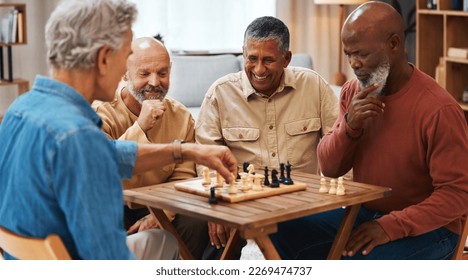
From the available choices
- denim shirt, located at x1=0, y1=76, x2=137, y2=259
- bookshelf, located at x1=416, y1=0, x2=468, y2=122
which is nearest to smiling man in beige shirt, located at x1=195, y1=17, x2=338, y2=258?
denim shirt, located at x1=0, y1=76, x2=137, y2=259

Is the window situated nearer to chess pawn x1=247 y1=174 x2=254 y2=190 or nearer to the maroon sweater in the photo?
the maroon sweater

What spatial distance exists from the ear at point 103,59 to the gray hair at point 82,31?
0.01m

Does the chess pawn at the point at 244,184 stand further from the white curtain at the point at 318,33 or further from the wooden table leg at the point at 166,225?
the white curtain at the point at 318,33

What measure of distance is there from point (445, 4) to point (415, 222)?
12.2 ft

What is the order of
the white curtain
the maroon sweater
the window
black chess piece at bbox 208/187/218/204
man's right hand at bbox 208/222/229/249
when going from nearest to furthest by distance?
black chess piece at bbox 208/187/218/204
the maroon sweater
man's right hand at bbox 208/222/229/249
the window
the white curtain

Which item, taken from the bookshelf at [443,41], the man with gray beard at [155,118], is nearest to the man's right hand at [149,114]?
the man with gray beard at [155,118]

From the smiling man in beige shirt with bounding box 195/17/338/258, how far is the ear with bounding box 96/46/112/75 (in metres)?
1.17

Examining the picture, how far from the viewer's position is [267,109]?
3086 millimetres

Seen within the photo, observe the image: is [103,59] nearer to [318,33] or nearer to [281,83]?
[281,83]

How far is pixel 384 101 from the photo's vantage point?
256 centimetres

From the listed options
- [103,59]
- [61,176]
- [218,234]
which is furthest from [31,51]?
[61,176]

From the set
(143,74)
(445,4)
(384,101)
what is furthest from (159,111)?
(445,4)

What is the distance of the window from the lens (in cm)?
651
